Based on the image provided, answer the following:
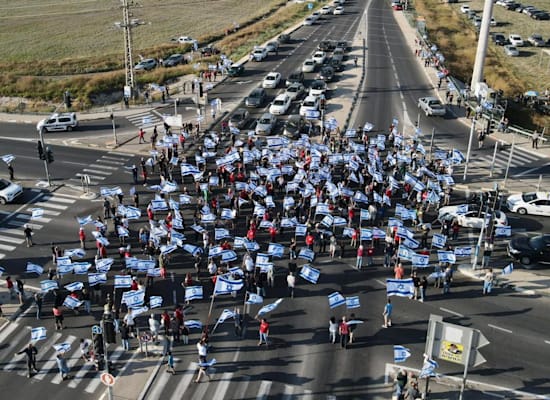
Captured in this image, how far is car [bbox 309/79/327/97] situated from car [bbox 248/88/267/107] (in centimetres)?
552

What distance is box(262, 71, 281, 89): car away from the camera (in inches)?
2852

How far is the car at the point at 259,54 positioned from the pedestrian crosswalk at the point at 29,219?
1928 inches

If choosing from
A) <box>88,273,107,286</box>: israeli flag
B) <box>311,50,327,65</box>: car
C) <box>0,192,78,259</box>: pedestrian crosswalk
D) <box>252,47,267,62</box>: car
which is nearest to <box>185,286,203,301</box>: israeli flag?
<box>88,273,107,286</box>: israeli flag

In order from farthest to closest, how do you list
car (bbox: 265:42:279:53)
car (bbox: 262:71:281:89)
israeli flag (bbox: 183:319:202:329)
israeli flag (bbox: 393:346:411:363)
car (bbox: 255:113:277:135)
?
car (bbox: 265:42:279:53) < car (bbox: 262:71:281:89) < car (bbox: 255:113:277:135) < israeli flag (bbox: 183:319:202:329) < israeli flag (bbox: 393:346:411:363)

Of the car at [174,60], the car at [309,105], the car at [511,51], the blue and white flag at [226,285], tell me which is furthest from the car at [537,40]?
the blue and white flag at [226,285]

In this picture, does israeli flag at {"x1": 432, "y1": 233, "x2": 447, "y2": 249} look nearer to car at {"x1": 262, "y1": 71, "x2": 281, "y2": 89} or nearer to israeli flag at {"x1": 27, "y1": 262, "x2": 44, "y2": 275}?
israeli flag at {"x1": 27, "y1": 262, "x2": 44, "y2": 275}

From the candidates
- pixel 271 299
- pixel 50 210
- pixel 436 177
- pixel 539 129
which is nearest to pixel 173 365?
pixel 271 299

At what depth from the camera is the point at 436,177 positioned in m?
43.2

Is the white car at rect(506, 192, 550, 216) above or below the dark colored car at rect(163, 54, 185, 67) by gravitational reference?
below

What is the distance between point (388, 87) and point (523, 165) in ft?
87.2

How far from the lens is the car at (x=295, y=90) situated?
66938mm

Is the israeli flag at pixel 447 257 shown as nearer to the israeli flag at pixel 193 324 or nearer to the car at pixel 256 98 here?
the israeli flag at pixel 193 324

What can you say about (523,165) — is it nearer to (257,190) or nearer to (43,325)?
(257,190)

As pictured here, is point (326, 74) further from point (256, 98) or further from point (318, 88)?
point (256, 98)
